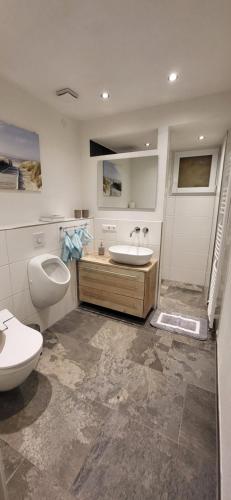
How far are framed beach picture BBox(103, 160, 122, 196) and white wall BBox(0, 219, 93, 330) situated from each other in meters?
0.79

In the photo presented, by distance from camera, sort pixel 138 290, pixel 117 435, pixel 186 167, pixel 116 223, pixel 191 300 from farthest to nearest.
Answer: pixel 186 167 < pixel 191 300 < pixel 116 223 < pixel 138 290 < pixel 117 435

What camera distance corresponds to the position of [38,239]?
2070mm

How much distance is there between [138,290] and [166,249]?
1579mm

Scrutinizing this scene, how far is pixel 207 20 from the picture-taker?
1235 mm

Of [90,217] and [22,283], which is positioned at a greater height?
[90,217]

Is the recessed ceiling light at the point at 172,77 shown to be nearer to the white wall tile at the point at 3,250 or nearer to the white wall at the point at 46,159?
the white wall at the point at 46,159

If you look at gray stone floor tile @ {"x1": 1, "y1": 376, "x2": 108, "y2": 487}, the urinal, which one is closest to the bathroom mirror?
the urinal

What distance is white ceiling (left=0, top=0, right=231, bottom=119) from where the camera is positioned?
1.18 metres

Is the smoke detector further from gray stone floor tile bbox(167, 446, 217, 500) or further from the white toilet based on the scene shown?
gray stone floor tile bbox(167, 446, 217, 500)

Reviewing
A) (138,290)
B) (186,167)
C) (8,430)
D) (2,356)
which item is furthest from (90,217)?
(8,430)

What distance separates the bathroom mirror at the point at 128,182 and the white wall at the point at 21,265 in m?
0.75

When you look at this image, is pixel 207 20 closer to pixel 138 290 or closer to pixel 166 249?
pixel 138 290

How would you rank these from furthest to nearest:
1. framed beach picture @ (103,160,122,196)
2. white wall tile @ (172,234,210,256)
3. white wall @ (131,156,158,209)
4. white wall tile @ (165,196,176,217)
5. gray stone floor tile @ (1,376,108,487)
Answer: white wall tile @ (165,196,176,217) < white wall tile @ (172,234,210,256) < framed beach picture @ (103,160,122,196) < white wall @ (131,156,158,209) < gray stone floor tile @ (1,376,108,487)

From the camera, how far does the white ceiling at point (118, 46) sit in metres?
1.18
